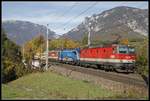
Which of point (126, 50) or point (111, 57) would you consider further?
point (111, 57)

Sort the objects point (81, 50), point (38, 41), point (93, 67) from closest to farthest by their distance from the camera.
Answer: point (93, 67) → point (81, 50) → point (38, 41)

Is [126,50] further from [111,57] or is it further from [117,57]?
[111,57]

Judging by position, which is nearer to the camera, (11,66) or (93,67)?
(93,67)

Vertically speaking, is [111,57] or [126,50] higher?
[126,50]

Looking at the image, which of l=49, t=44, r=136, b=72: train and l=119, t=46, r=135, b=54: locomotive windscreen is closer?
l=49, t=44, r=136, b=72: train

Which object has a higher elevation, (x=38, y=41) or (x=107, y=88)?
(x=38, y=41)

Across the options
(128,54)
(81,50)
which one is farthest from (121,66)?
(81,50)

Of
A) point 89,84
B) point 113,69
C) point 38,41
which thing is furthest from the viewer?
point 38,41

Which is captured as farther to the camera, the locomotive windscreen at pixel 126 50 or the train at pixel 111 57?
the locomotive windscreen at pixel 126 50

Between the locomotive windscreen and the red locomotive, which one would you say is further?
the locomotive windscreen

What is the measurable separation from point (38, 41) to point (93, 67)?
59.7 m

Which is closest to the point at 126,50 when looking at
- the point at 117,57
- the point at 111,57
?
the point at 117,57

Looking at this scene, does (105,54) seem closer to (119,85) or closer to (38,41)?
(119,85)

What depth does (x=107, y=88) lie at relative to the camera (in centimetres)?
3341
